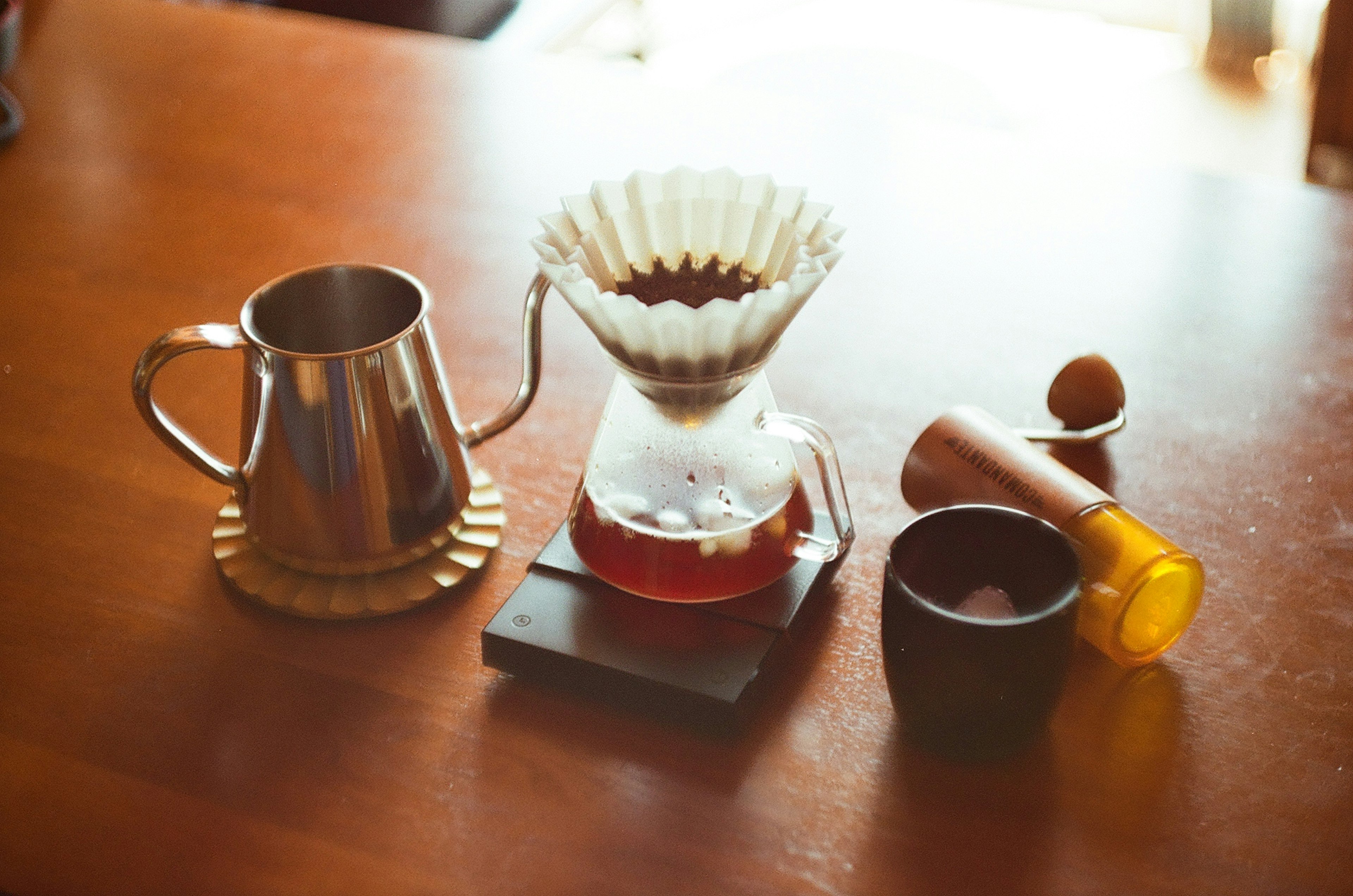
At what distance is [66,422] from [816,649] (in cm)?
52

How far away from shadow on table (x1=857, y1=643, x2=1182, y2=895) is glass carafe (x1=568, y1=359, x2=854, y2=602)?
0.11 m

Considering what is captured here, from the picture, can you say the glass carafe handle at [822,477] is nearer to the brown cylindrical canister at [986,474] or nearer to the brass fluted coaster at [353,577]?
the brown cylindrical canister at [986,474]

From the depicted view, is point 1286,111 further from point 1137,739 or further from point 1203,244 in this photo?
point 1137,739

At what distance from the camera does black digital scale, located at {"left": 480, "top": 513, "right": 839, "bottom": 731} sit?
1.90 feet

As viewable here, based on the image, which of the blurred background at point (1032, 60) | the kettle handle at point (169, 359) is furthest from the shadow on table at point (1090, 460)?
the blurred background at point (1032, 60)

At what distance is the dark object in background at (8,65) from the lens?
1.15 m

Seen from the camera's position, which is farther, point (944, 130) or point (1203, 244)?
point (944, 130)

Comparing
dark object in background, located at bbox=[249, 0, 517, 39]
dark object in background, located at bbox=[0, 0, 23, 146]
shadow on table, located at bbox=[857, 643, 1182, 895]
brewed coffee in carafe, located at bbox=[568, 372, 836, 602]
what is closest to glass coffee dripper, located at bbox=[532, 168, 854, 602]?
brewed coffee in carafe, located at bbox=[568, 372, 836, 602]

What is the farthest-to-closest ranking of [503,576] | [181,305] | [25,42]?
[25,42], [181,305], [503,576]

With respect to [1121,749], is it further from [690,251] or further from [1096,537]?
[690,251]

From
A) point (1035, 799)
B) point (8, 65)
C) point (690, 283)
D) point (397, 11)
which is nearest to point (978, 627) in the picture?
point (1035, 799)

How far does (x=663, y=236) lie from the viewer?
2.01ft

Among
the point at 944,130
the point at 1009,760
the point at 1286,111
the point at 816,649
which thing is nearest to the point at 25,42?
the point at 944,130

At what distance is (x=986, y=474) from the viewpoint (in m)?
0.66
